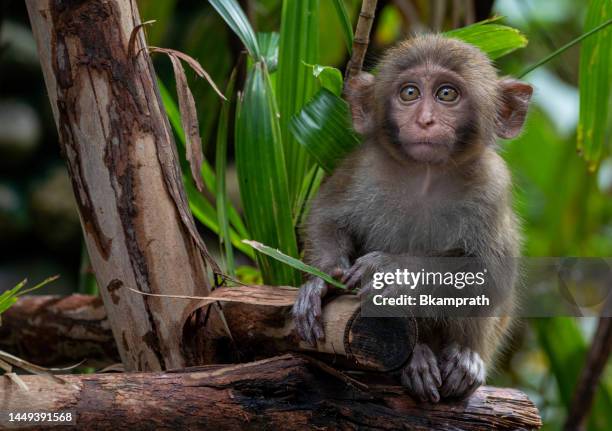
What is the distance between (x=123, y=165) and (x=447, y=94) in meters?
1.20

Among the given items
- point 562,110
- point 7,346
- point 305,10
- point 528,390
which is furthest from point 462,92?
point 562,110

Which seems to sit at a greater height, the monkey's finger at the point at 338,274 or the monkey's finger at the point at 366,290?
the monkey's finger at the point at 366,290

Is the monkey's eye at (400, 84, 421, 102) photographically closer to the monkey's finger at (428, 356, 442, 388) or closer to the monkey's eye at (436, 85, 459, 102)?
the monkey's eye at (436, 85, 459, 102)

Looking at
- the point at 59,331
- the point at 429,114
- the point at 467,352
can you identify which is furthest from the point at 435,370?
the point at 59,331

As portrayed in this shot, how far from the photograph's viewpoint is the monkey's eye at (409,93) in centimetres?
295

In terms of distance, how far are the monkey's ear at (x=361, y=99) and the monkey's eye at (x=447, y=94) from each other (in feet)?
1.03

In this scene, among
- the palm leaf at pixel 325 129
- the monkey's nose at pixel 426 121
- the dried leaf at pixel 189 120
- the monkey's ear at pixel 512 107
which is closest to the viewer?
the dried leaf at pixel 189 120

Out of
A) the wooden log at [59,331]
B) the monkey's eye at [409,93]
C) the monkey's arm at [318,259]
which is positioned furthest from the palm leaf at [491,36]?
the wooden log at [59,331]

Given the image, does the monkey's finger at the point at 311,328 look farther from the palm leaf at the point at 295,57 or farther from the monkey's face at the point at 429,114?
the palm leaf at the point at 295,57

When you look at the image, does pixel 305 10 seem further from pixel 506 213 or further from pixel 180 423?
pixel 180 423

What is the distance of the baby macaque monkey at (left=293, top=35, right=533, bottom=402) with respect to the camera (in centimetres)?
287

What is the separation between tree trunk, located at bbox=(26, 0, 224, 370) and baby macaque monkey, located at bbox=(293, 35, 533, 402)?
0.59 m

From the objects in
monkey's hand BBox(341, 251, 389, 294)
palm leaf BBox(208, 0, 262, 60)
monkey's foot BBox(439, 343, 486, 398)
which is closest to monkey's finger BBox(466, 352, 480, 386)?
monkey's foot BBox(439, 343, 486, 398)

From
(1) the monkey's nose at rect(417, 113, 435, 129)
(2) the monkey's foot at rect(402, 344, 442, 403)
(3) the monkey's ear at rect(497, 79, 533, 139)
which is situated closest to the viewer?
→ (2) the monkey's foot at rect(402, 344, 442, 403)
